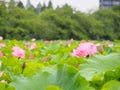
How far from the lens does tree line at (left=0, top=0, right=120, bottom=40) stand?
30.6 m

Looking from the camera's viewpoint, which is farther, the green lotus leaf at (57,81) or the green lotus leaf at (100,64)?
the green lotus leaf at (100,64)

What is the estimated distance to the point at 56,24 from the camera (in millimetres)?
34969

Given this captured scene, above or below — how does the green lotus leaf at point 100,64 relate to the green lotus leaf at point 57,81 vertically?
below

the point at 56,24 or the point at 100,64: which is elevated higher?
the point at 100,64

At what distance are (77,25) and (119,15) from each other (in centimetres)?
899

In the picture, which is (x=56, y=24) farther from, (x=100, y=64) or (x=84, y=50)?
(x=100, y=64)

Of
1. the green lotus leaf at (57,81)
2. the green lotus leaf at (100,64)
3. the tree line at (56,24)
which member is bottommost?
the tree line at (56,24)

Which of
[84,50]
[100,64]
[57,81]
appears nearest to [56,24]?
[84,50]

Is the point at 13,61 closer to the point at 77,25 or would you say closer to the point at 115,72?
the point at 115,72

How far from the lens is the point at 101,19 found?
41688 millimetres

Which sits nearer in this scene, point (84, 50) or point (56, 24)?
point (84, 50)

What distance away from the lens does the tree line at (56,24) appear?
30594 millimetres

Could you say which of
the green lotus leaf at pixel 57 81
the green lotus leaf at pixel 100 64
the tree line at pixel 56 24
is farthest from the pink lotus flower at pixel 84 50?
the tree line at pixel 56 24

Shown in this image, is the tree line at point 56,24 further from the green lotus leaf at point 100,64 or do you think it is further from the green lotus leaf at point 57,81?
the green lotus leaf at point 57,81
